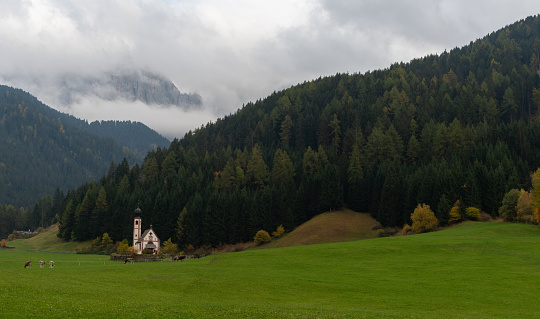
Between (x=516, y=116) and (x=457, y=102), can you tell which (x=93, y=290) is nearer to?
(x=457, y=102)

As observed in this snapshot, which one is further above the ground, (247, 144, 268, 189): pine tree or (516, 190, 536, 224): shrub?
(247, 144, 268, 189): pine tree

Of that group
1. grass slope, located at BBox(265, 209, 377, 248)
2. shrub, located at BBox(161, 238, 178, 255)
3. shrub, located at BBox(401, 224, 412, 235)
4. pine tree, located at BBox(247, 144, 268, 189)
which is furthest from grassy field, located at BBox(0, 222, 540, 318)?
pine tree, located at BBox(247, 144, 268, 189)

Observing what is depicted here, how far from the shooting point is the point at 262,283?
125ft

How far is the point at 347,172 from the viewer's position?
13200 cm

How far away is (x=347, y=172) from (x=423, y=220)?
144 ft

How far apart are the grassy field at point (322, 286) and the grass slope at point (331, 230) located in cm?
4057

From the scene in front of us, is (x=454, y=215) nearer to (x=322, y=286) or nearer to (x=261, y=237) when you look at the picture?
(x=261, y=237)

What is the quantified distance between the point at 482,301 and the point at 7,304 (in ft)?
112

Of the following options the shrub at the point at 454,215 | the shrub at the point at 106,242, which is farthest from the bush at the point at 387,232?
the shrub at the point at 106,242

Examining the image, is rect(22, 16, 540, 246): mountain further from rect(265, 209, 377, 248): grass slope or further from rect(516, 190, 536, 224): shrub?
rect(516, 190, 536, 224): shrub

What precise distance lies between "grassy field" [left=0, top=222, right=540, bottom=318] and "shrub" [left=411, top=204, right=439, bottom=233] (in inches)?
1167

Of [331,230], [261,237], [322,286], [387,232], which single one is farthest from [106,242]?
[322,286]

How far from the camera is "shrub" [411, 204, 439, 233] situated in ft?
295

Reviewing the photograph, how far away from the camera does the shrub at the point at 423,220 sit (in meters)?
89.9
